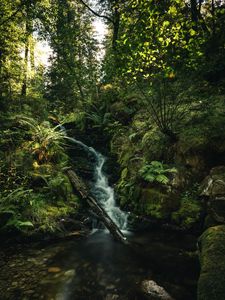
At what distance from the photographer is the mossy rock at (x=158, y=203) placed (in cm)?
660

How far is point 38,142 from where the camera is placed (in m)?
8.55

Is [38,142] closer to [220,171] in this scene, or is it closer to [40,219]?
[40,219]

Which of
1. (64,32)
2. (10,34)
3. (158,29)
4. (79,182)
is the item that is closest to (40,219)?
(79,182)

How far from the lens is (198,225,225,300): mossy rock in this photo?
3.00 m

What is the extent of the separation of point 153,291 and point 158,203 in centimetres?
326

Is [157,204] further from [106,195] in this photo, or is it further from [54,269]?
[54,269]

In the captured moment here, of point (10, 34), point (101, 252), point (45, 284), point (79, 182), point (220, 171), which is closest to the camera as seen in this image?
point (45, 284)

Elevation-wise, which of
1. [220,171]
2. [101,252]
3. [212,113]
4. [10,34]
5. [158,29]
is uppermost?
[10,34]

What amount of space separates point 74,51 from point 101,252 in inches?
480

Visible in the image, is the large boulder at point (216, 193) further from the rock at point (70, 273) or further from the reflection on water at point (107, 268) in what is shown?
the rock at point (70, 273)

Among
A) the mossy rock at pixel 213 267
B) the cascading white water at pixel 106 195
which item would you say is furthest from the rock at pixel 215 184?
the cascading white water at pixel 106 195

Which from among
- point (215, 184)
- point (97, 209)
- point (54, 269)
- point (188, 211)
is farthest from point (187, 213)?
point (54, 269)

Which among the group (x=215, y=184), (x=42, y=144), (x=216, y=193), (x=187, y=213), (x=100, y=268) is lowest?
(x=100, y=268)

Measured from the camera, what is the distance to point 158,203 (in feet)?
22.3
